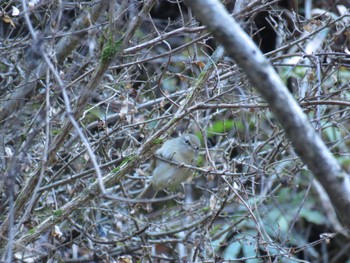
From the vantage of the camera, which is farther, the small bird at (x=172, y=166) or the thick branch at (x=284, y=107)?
the small bird at (x=172, y=166)

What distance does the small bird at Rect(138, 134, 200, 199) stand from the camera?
430cm

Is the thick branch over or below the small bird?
over

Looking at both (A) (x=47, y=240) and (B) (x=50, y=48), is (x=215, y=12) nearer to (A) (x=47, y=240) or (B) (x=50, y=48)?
(B) (x=50, y=48)

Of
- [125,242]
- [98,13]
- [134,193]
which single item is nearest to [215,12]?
[98,13]

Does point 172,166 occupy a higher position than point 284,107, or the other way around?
point 284,107

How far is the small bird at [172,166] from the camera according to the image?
14.1 feet

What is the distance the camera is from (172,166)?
4.27 m

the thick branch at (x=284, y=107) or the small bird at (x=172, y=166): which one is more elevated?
the thick branch at (x=284, y=107)

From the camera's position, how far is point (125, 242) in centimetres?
425

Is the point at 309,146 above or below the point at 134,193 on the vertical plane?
above

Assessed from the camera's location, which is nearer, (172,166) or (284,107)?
(284,107)

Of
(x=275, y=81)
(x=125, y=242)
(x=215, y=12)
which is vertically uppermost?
(x=215, y=12)

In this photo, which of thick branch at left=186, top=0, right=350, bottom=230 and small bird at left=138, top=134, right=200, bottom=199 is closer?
thick branch at left=186, top=0, right=350, bottom=230

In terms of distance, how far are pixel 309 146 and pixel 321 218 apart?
517cm
